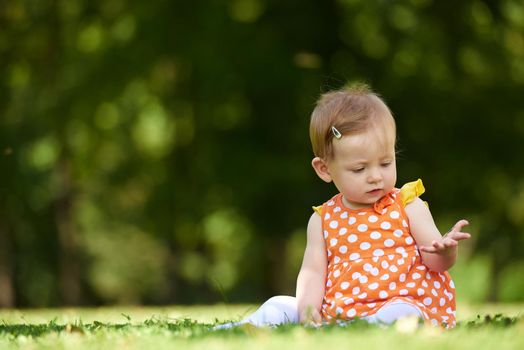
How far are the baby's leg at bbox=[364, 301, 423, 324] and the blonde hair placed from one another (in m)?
0.84

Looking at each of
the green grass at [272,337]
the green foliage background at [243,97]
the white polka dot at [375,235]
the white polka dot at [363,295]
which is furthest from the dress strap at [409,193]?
the green foliage background at [243,97]

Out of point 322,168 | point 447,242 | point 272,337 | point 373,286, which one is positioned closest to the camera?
point 272,337

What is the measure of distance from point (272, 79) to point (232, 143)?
134 centimetres

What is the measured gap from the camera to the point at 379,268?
14.2ft

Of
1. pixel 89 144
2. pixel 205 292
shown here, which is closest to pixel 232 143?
pixel 89 144

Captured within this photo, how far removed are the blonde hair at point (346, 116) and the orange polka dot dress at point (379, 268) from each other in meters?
0.35

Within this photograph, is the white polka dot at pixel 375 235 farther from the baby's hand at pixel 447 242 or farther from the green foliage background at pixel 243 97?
the green foliage background at pixel 243 97

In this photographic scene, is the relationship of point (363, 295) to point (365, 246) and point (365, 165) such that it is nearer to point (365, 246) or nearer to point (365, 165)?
point (365, 246)

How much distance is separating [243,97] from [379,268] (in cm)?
1100

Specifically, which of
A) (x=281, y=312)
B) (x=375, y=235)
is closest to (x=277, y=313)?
(x=281, y=312)

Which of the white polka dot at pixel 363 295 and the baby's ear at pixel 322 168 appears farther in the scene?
the baby's ear at pixel 322 168

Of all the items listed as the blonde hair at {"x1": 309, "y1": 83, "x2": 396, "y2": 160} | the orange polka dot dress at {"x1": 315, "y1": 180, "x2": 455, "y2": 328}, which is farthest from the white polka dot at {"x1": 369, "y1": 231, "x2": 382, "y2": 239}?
the blonde hair at {"x1": 309, "y1": 83, "x2": 396, "y2": 160}

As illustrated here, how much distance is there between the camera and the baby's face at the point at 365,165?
437 centimetres

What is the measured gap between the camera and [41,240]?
23.8 metres
